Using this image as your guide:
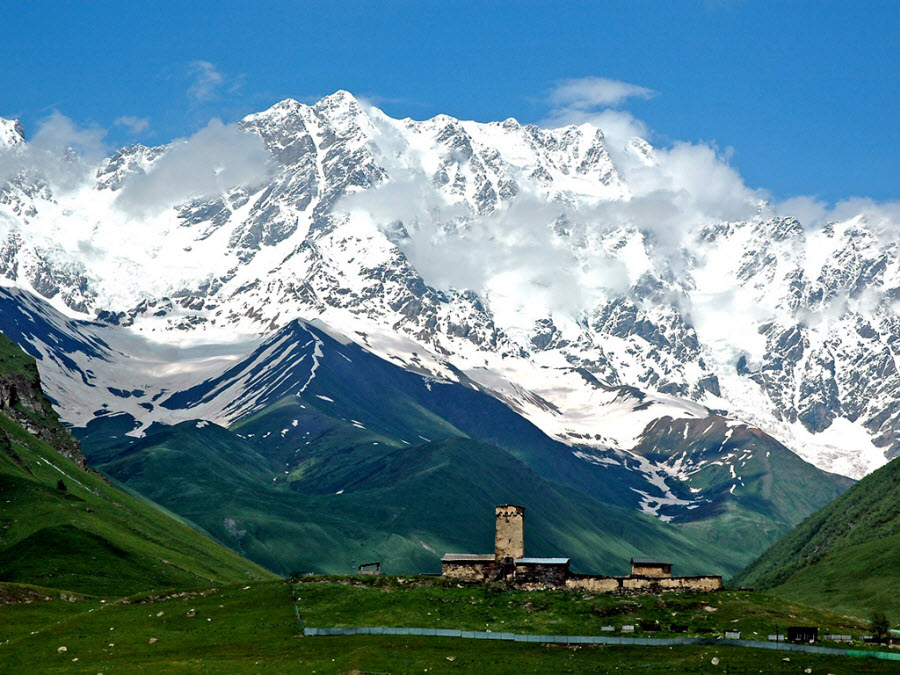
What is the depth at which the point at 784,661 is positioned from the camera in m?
100

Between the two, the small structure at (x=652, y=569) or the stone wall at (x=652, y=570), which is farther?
the small structure at (x=652, y=569)

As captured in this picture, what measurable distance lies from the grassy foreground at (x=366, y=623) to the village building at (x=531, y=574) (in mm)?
2927

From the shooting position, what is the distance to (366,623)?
4456 inches

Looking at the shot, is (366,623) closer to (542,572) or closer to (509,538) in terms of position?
(509,538)

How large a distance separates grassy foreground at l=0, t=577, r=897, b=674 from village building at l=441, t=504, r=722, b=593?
293cm

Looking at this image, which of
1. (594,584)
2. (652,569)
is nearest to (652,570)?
(652,569)

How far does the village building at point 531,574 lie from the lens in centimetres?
12275

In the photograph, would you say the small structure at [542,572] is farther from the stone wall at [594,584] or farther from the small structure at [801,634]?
the small structure at [801,634]

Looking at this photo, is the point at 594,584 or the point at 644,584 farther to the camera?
the point at 594,584

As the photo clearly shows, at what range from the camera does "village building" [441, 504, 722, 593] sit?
12275 cm

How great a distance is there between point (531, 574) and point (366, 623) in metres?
20.0

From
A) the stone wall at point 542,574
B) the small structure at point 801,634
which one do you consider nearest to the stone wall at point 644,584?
the stone wall at point 542,574

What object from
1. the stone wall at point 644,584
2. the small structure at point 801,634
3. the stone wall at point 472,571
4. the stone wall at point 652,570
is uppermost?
the stone wall at point 652,570

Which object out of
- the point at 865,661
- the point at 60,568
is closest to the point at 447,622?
the point at 865,661
